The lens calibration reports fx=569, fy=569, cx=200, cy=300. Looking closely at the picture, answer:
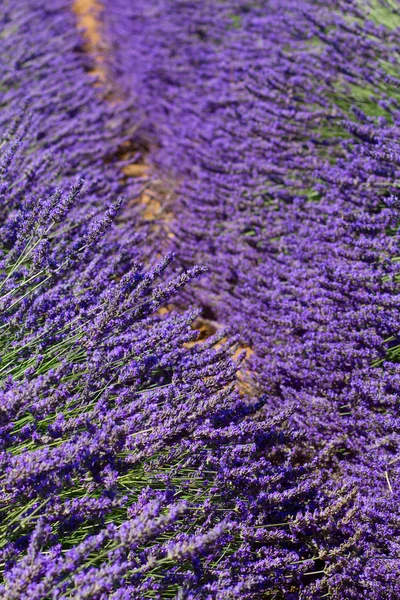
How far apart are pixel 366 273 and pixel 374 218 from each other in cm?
26

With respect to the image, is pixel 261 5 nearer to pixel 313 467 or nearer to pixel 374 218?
pixel 374 218

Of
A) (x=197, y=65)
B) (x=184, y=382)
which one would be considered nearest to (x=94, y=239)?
(x=184, y=382)

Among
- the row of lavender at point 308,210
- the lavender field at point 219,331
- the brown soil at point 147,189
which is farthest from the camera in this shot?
the brown soil at point 147,189

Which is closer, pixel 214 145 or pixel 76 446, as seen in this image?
pixel 76 446

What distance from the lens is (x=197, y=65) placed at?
3.72 metres

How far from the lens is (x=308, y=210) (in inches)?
98.0

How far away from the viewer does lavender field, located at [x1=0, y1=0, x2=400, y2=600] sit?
1.48 m

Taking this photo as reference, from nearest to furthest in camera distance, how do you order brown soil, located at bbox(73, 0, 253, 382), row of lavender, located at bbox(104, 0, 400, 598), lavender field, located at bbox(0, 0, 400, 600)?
lavender field, located at bbox(0, 0, 400, 600)
row of lavender, located at bbox(104, 0, 400, 598)
brown soil, located at bbox(73, 0, 253, 382)

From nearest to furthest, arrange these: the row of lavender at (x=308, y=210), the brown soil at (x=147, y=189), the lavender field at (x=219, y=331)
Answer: the lavender field at (x=219, y=331), the row of lavender at (x=308, y=210), the brown soil at (x=147, y=189)

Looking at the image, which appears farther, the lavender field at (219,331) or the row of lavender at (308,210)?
the row of lavender at (308,210)

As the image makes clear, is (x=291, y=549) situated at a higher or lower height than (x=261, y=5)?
lower

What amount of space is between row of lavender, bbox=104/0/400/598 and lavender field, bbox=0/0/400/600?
12 mm

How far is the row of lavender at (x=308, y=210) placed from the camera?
6.31ft

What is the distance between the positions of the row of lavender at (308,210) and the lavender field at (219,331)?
0.04ft
